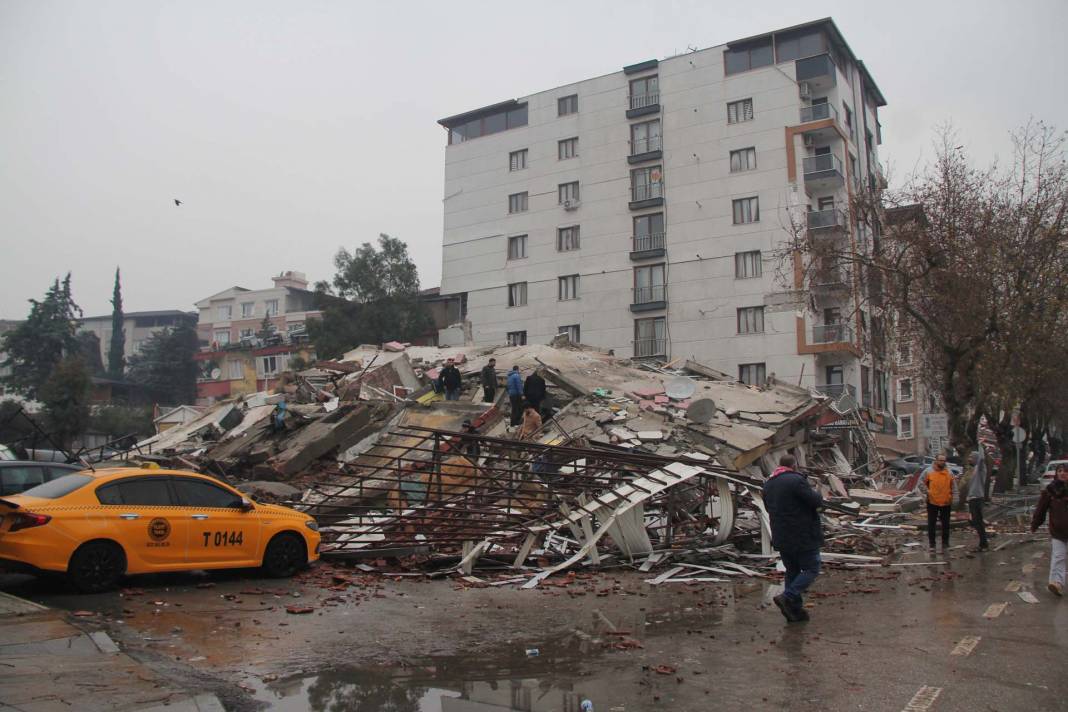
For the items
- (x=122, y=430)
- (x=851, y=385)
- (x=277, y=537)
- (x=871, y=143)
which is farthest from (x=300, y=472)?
(x=871, y=143)

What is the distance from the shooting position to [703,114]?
152 feet

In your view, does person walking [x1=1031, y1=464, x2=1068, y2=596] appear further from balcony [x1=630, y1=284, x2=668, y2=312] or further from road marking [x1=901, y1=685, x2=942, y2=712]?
balcony [x1=630, y1=284, x2=668, y2=312]

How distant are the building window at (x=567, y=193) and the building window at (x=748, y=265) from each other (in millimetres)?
10869

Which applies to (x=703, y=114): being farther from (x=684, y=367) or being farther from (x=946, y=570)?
(x=946, y=570)

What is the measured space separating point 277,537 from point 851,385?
35976mm

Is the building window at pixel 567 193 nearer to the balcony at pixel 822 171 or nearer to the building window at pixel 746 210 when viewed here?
the building window at pixel 746 210

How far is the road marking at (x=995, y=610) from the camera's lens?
28.5ft

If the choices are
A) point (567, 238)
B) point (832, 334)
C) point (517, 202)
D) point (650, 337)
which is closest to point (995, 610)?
point (832, 334)

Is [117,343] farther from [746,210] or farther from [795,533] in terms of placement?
[795,533]

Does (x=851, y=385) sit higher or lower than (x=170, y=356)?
lower

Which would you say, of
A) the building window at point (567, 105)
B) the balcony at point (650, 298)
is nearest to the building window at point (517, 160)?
the building window at point (567, 105)

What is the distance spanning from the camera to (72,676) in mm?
6008

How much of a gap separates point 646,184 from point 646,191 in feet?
1.41

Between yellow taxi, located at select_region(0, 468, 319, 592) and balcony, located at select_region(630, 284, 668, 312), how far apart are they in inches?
1443
